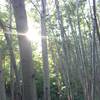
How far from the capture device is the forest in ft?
6.45

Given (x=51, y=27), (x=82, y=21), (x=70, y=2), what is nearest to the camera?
(x=70, y=2)

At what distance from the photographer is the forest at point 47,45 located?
196 centimetres

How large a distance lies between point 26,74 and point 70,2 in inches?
395

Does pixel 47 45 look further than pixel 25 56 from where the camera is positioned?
Yes

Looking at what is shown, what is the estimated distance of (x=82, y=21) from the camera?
48.0ft

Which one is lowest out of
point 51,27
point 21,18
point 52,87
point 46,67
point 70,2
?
point 52,87

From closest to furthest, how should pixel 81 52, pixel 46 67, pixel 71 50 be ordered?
pixel 46 67, pixel 81 52, pixel 71 50

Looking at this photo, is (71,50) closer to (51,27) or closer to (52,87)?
(52,87)

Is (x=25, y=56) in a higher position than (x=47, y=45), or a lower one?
lower

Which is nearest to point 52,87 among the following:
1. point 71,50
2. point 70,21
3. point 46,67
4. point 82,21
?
point 71,50

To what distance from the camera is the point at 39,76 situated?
18.5 m

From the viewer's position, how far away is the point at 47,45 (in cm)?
696

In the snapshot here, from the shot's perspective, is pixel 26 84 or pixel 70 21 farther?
pixel 70 21

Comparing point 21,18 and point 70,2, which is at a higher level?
point 70,2
